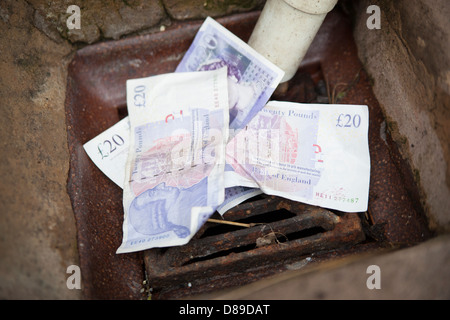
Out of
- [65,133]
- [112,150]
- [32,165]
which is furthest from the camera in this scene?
[112,150]

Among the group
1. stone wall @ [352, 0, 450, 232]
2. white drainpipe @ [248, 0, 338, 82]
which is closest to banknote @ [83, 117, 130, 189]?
white drainpipe @ [248, 0, 338, 82]

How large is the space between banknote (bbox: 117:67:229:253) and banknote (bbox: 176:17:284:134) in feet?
0.16

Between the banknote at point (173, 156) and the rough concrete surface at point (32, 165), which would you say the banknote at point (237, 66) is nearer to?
the banknote at point (173, 156)

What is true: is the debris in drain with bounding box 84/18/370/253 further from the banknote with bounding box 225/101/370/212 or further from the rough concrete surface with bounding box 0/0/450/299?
the rough concrete surface with bounding box 0/0/450/299

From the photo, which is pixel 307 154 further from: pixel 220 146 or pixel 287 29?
pixel 287 29

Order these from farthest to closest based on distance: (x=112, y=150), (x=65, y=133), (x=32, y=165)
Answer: (x=112, y=150) → (x=65, y=133) → (x=32, y=165)

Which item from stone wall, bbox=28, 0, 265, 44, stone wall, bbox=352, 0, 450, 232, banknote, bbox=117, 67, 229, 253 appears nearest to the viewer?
stone wall, bbox=352, 0, 450, 232

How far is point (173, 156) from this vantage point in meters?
1.17

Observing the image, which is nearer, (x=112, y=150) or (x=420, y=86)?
(x=420, y=86)

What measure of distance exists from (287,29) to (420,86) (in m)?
0.42

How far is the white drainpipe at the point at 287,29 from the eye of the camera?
107 cm

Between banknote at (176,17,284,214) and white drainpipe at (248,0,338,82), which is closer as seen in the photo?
white drainpipe at (248,0,338,82)

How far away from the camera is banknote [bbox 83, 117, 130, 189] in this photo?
46.4 inches

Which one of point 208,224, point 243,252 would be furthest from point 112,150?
point 243,252
